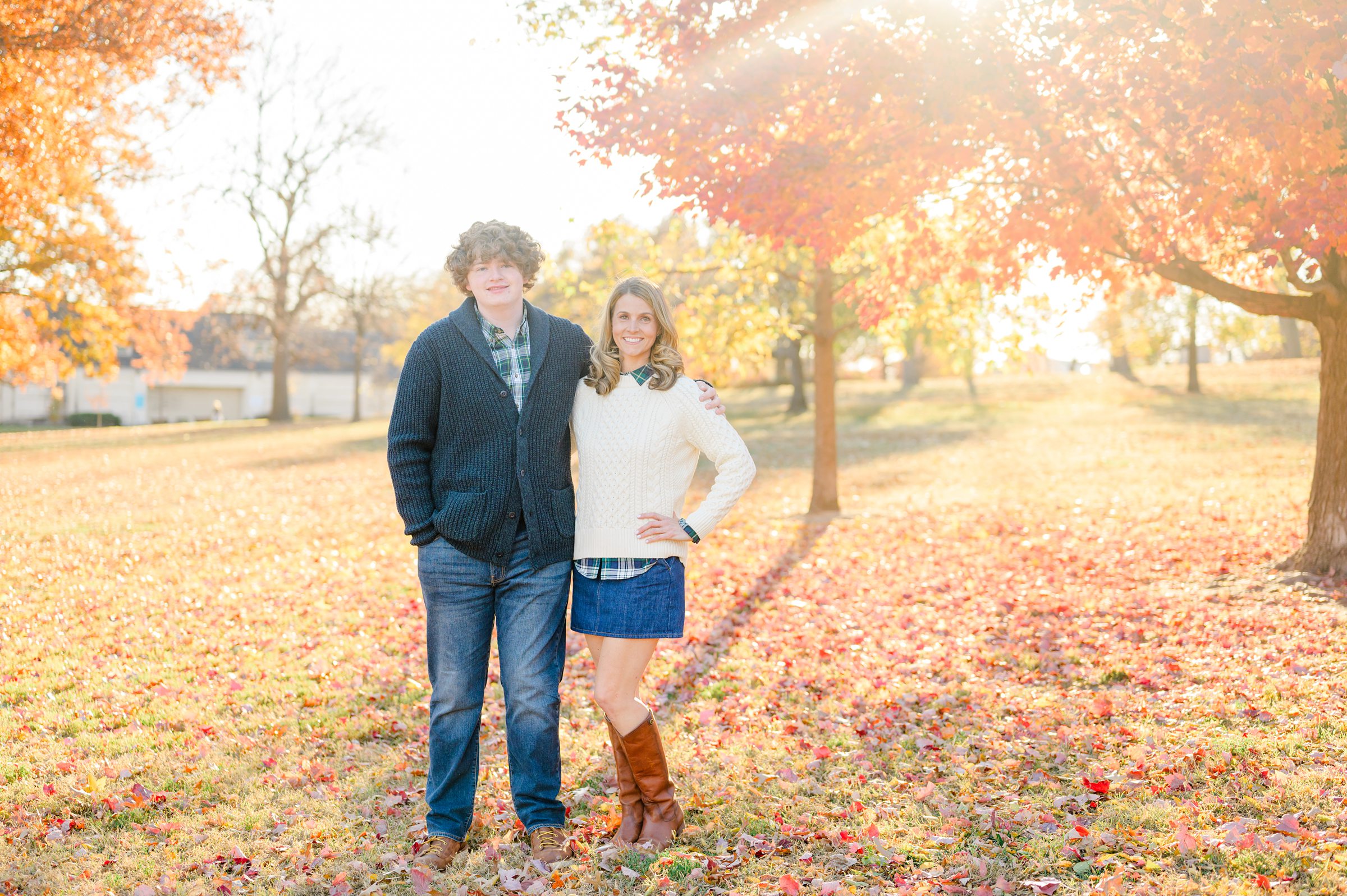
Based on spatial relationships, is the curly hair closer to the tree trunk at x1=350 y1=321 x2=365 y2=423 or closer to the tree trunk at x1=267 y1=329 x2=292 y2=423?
the tree trunk at x1=267 y1=329 x2=292 y2=423

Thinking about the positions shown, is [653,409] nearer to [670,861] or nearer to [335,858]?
[670,861]

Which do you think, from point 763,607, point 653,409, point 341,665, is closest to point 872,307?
point 763,607

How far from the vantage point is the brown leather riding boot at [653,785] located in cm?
375

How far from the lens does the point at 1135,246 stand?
7855 mm

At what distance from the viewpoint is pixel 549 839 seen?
146 inches

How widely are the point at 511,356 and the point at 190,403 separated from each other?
55879 mm

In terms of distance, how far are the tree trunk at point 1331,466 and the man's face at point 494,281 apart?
692 centimetres

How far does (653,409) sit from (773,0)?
4866 mm

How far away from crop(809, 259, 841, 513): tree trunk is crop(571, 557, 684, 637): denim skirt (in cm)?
977

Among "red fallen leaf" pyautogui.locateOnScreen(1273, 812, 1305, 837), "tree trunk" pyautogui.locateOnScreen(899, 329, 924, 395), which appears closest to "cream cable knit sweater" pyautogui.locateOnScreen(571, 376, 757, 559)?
"red fallen leaf" pyautogui.locateOnScreen(1273, 812, 1305, 837)

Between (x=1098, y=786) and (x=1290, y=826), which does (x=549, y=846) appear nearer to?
(x=1098, y=786)

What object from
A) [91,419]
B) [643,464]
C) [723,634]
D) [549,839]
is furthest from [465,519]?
[91,419]

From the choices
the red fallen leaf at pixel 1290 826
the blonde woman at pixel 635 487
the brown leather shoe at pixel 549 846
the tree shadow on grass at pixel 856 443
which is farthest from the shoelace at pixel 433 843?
the tree shadow on grass at pixel 856 443

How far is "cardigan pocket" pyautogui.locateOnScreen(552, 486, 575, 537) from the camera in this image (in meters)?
3.59
